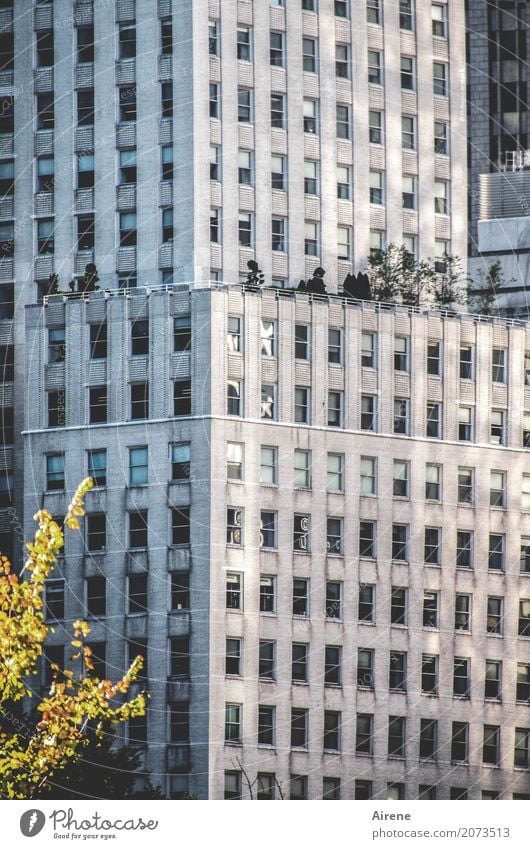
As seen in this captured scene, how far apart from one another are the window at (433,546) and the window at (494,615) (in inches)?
111

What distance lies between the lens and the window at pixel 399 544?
107m

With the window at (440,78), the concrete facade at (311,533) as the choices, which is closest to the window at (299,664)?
the concrete facade at (311,533)

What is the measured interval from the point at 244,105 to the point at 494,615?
2301cm

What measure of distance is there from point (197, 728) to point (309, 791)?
4.92m

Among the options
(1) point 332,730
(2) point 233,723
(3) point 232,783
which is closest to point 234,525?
(2) point 233,723

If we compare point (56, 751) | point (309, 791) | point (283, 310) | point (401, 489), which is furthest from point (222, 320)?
point (56, 751)

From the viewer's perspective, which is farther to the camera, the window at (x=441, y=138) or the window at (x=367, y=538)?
the window at (x=441, y=138)

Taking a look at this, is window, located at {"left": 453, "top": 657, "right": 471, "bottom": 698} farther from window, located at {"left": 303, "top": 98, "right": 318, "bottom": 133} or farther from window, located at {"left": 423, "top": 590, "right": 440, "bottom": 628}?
window, located at {"left": 303, "top": 98, "right": 318, "bottom": 133}

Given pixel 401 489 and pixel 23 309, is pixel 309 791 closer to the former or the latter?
pixel 401 489

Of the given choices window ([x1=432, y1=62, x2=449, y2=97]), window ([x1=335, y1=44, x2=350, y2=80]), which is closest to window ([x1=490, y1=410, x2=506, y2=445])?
window ([x1=432, y1=62, x2=449, y2=97])

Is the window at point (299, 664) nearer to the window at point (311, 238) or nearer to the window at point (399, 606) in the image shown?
the window at point (399, 606)

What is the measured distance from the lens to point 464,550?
108 m

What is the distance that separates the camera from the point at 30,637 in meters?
57.6

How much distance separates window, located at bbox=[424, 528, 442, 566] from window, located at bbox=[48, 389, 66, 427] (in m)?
14.9
